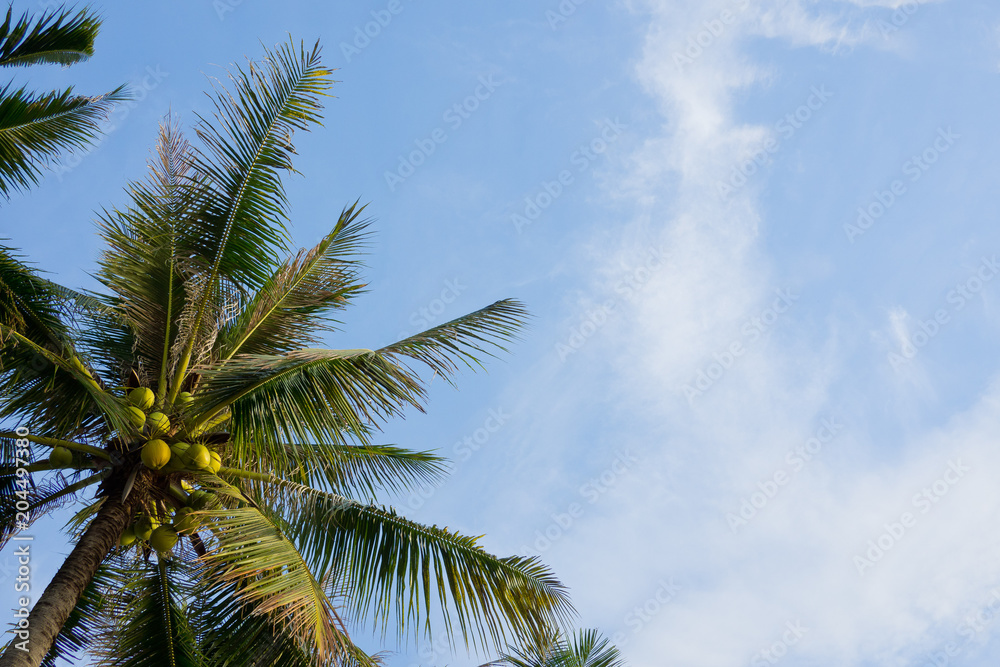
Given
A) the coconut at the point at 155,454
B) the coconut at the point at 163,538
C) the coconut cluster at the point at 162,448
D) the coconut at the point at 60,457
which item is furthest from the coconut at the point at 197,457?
the coconut at the point at 60,457

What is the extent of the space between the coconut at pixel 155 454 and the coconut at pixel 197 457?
7.1 inches

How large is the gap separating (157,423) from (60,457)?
930 millimetres

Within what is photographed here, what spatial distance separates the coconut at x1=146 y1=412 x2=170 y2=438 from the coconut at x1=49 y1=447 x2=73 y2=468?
30.3 inches

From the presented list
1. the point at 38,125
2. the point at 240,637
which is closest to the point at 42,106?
the point at 38,125

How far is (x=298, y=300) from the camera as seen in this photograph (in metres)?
8.52

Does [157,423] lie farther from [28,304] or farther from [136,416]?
[28,304]

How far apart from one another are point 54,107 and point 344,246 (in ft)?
9.99

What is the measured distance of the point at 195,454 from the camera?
7129 millimetres

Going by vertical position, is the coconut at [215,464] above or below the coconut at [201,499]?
above

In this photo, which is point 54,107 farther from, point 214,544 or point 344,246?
point 214,544

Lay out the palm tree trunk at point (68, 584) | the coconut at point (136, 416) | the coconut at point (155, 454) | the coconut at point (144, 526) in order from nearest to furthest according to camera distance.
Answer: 1. the palm tree trunk at point (68, 584)
2. the coconut at point (136, 416)
3. the coconut at point (155, 454)
4. the coconut at point (144, 526)

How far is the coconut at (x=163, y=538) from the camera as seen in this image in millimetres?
7277

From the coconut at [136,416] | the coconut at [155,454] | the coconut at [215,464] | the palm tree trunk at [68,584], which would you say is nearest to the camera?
the palm tree trunk at [68,584]

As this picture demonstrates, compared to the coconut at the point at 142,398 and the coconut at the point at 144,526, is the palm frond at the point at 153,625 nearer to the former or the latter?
the coconut at the point at 144,526
